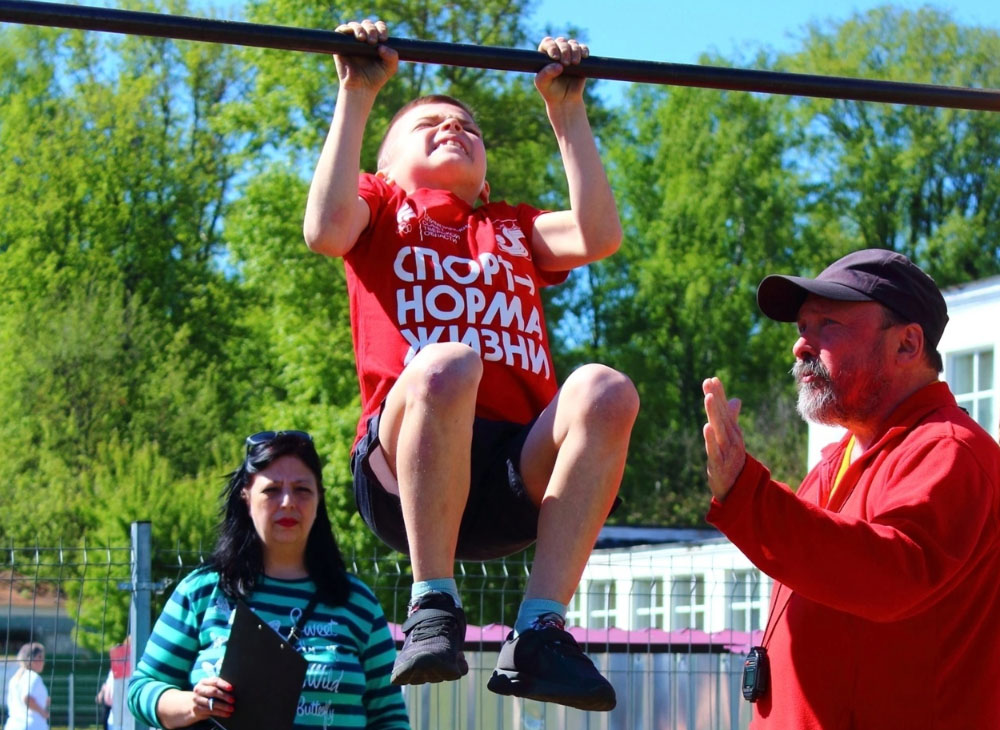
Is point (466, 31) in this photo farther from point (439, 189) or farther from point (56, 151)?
point (439, 189)

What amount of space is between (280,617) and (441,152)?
1522 mm

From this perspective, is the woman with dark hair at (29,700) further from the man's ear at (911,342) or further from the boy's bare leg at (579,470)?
the man's ear at (911,342)

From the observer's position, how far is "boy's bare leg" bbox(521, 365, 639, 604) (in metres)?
3.73

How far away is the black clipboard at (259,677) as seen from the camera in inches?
171

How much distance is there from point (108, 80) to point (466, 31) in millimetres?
11424

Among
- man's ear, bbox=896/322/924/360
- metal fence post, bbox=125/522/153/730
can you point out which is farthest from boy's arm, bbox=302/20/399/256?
metal fence post, bbox=125/522/153/730

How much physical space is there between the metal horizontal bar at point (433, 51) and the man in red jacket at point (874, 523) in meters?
0.72

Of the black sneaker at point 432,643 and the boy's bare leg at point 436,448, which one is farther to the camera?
the boy's bare leg at point 436,448

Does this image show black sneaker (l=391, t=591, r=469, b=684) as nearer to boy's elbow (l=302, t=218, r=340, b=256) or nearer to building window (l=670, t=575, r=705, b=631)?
boy's elbow (l=302, t=218, r=340, b=256)

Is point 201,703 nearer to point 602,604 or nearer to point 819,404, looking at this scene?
point 819,404

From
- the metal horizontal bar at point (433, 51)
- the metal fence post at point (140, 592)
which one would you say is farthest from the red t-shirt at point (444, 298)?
the metal fence post at point (140, 592)

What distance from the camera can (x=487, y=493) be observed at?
404cm

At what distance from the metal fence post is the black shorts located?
2.17m

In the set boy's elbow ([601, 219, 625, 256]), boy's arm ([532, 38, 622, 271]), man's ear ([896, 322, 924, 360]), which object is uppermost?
boy's arm ([532, 38, 622, 271])
